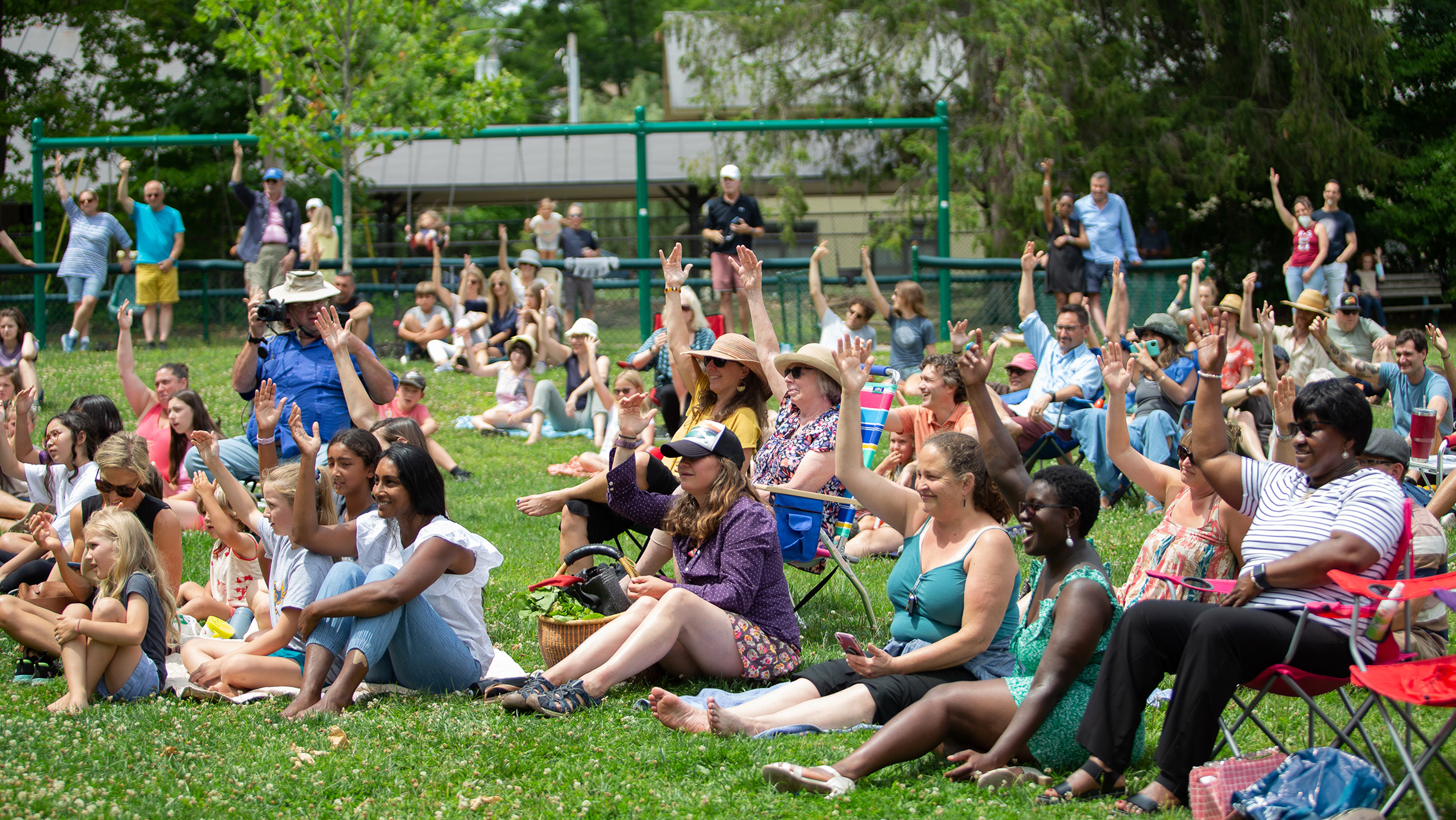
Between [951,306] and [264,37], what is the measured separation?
26.4ft

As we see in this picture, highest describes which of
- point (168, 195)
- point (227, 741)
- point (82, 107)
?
point (82, 107)

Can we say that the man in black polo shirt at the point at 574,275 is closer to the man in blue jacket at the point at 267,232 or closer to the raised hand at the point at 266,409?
the man in blue jacket at the point at 267,232

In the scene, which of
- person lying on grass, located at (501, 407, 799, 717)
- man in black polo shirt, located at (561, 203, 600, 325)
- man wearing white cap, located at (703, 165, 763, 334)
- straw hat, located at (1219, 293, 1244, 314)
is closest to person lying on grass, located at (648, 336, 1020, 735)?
person lying on grass, located at (501, 407, 799, 717)

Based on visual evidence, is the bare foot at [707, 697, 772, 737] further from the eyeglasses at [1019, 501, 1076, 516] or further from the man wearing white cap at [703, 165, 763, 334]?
the man wearing white cap at [703, 165, 763, 334]

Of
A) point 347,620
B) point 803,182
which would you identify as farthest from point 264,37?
point 347,620

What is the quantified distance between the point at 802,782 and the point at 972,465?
4.29ft

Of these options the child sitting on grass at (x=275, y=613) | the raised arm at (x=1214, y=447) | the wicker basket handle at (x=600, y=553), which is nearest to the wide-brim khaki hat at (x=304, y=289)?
the child sitting on grass at (x=275, y=613)

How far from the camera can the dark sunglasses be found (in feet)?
19.4

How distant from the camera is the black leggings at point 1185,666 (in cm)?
381

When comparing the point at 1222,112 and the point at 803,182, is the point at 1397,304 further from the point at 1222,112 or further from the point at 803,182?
the point at 803,182

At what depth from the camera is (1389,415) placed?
10500 mm

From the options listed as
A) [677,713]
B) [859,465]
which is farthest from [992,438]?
[677,713]

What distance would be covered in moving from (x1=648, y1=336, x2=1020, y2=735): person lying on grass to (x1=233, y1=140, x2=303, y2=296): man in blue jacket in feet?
36.1

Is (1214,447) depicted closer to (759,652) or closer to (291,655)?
(759,652)
